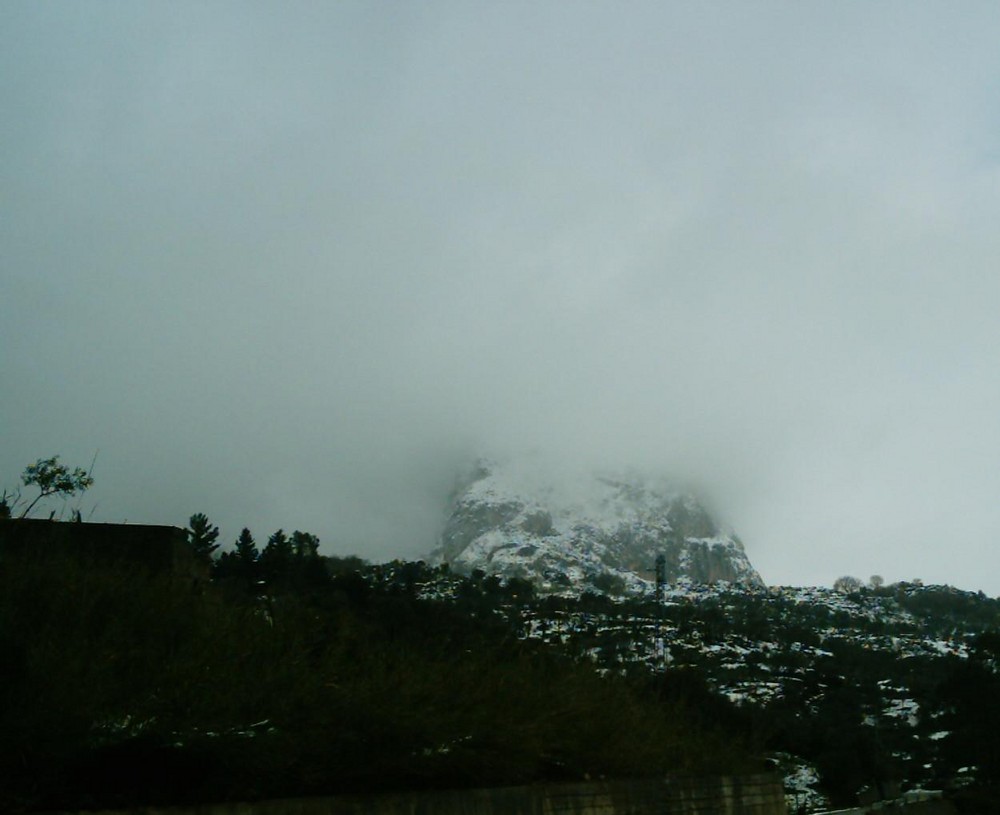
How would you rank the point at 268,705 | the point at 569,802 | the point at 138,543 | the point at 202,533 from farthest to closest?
1. the point at 202,533
2. the point at 138,543
3. the point at 569,802
4. the point at 268,705

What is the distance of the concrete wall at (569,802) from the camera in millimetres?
9844

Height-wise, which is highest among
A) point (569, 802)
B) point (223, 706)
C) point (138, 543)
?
point (138, 543)

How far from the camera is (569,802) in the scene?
13930mm

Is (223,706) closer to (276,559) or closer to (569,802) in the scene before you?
(569,802)

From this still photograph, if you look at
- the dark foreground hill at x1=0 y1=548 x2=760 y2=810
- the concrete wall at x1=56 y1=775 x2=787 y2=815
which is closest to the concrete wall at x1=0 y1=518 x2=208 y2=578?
the dark foreground hill at x1=0 y1=548 x2=760 y2=810

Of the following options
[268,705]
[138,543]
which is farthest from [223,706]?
[138,543]

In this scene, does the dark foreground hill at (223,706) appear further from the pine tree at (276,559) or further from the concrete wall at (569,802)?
the pine tree at (276,559)

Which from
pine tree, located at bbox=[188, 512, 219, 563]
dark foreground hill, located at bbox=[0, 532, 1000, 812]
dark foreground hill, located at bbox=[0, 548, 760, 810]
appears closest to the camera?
dark foreground hill, located at bbox=[0, 548, 760, 810]

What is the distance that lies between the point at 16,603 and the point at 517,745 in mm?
6320

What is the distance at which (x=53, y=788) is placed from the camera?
8.33 m

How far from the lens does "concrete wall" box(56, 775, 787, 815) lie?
9844mm

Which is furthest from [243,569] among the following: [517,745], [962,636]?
[962,636]

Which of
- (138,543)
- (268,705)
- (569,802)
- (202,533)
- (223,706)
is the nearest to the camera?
(223,706)

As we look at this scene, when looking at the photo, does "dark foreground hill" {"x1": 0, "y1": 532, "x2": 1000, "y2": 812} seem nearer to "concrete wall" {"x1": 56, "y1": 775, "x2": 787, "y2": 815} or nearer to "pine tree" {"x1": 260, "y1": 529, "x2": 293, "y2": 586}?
"concrete wall" {"x1": 56, "y1": 775, "x2": 787, "y2": 815}
